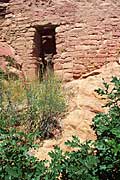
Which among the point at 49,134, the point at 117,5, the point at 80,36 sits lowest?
the point at 49,134

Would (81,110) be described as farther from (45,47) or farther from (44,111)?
(45,47)

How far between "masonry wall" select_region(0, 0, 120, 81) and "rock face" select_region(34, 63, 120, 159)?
27.0 inches

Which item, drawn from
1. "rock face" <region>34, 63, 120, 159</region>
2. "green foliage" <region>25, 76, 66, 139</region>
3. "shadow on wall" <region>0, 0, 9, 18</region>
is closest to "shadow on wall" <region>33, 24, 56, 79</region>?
"shadow on wall" <region>0, 0, 9, 18</region>

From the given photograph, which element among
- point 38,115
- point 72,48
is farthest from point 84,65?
point 38,115

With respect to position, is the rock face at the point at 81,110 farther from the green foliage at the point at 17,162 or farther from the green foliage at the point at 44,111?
the green foliage at the point at 17,162

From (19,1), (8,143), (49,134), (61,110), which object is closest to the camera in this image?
(8,143)

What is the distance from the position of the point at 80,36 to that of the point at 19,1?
1.49 meters

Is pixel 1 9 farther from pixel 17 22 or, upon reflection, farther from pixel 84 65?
pixel 84 65

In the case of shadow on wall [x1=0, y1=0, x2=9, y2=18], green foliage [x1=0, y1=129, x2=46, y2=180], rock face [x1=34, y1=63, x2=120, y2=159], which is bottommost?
rock face [x1=34, y1=63, x2=120, y2=159]

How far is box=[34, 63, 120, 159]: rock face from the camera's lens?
4691mm

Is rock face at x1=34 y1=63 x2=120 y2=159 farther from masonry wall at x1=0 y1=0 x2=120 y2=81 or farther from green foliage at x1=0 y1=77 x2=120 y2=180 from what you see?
green foliage at x1=0 y1=77 x2=120 y2=180

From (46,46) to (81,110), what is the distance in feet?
11.1

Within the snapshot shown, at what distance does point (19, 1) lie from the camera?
769 centimetres

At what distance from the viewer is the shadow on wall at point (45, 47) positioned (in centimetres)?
752
